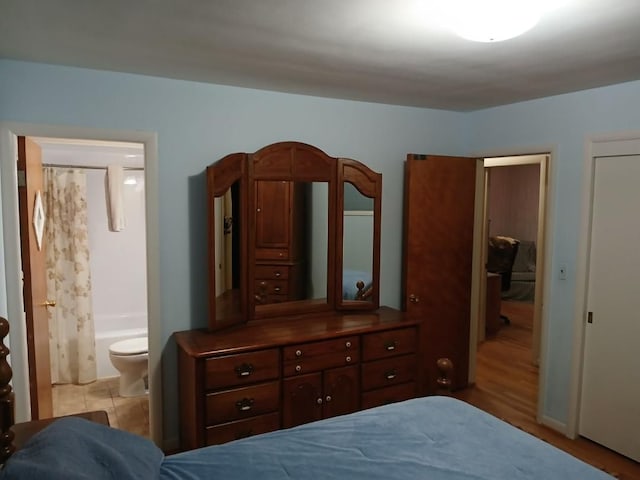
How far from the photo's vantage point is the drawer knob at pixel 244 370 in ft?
8.56

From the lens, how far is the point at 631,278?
2.90 metres

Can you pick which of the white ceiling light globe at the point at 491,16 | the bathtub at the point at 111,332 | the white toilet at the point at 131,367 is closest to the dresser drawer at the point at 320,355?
the white toilet at the point at 131,367

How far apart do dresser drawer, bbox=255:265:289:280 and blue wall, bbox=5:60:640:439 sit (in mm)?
356

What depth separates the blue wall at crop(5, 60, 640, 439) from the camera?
8.52ft

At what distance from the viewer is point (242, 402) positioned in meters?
2.64

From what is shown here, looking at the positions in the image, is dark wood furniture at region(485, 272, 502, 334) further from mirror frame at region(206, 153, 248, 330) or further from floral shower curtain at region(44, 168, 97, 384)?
floral shower curtain at region(44, 168, 97, 384)

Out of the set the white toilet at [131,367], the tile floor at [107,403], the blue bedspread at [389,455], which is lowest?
the tile floor at [107,403]

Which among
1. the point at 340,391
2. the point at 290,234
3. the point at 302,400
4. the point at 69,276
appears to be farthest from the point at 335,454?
the point at 69,276

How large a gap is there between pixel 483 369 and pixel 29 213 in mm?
3958

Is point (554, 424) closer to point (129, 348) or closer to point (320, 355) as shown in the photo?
point (320, 355)

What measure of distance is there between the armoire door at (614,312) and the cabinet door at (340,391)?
1557 millimetres

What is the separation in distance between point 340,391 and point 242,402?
25.5 inches

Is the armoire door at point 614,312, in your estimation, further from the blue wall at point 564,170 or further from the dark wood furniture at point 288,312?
the dark wood furniture at point 288,312

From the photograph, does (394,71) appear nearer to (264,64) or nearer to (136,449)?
(264,64)
